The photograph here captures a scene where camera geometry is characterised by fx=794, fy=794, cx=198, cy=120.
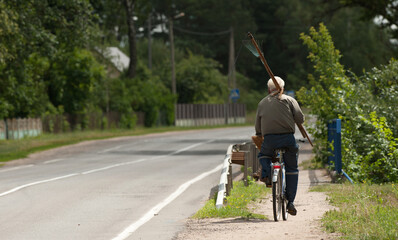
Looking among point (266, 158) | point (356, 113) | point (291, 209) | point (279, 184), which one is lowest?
point (291, 209)

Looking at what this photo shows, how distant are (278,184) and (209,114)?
198 ft

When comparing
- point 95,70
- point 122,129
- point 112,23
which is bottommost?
point 122,129

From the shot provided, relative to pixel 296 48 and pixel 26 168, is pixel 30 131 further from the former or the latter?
pixel 296 48

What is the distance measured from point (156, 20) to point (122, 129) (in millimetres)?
50675

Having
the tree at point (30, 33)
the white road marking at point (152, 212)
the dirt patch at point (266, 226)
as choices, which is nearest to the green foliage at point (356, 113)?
the white road marking at point (152, 212)

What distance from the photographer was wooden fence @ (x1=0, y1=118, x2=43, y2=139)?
3972 centimetres

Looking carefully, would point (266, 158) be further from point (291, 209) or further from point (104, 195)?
point (104, 195)

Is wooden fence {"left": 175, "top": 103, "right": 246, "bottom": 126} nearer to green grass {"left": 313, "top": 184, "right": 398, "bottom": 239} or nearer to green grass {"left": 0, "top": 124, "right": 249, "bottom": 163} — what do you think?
green grass {"left": 0, "top": 124, "right": 249, "bottom": 163}

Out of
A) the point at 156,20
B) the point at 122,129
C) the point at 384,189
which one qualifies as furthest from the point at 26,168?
the point at 156,20

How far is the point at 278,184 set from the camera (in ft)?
33.3

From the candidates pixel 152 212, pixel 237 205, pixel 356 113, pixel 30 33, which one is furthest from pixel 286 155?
pixel 30 33

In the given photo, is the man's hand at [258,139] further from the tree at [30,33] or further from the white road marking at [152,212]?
the tree at [30,33]

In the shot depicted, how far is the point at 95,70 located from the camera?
4700 centimetres

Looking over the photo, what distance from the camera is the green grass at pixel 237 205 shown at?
10.9m
